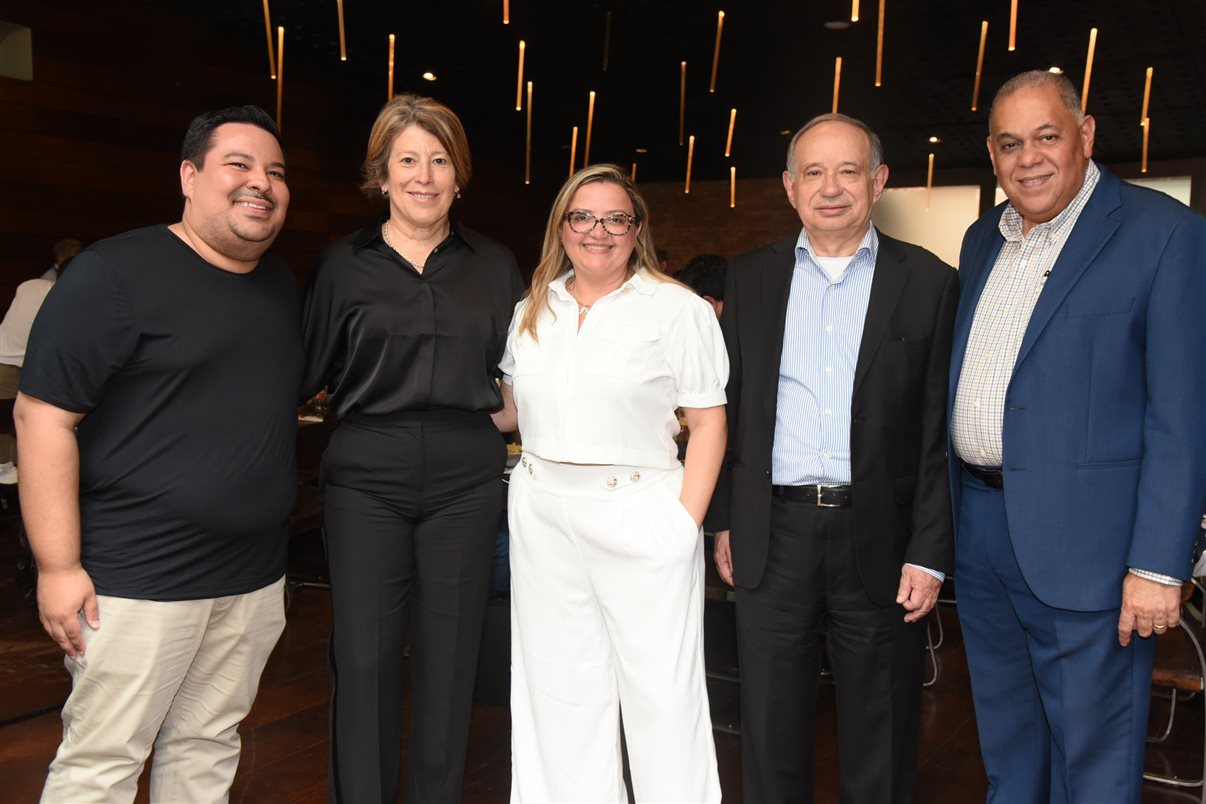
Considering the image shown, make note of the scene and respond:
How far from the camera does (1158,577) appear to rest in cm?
218

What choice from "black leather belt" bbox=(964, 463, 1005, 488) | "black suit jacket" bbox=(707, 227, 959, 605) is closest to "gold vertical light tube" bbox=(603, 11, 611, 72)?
"black suit jacket" bbox=(707, 227, 959, 605)

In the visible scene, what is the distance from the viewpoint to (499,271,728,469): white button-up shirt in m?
2.42

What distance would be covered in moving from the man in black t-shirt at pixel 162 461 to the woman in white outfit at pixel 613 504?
0.66m

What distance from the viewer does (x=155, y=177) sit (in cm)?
864

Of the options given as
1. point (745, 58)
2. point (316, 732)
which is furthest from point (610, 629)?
point (745, 58)

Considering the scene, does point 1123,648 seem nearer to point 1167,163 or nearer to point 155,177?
A: point 155,177

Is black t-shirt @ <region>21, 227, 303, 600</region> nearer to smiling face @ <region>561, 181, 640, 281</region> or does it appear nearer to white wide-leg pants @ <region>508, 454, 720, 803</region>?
white wide-leg pants @ <region>508, 454, 720, 803</region>

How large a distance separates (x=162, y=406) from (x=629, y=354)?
3.57 feet

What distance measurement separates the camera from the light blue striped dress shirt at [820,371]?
7.91 feet

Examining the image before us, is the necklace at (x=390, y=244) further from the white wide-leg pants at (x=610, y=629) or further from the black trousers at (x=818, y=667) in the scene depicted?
the black trousers at (x=818, y=667)

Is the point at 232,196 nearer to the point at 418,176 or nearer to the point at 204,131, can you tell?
the point at 204,131

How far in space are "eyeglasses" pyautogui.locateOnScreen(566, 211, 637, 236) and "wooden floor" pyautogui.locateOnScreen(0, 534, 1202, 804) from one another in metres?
1.86

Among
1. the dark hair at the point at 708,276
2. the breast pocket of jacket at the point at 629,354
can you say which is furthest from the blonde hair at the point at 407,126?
the dark hair at the point at 708,276

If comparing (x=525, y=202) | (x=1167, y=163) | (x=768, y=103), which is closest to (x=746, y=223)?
(x=525, y=202)
